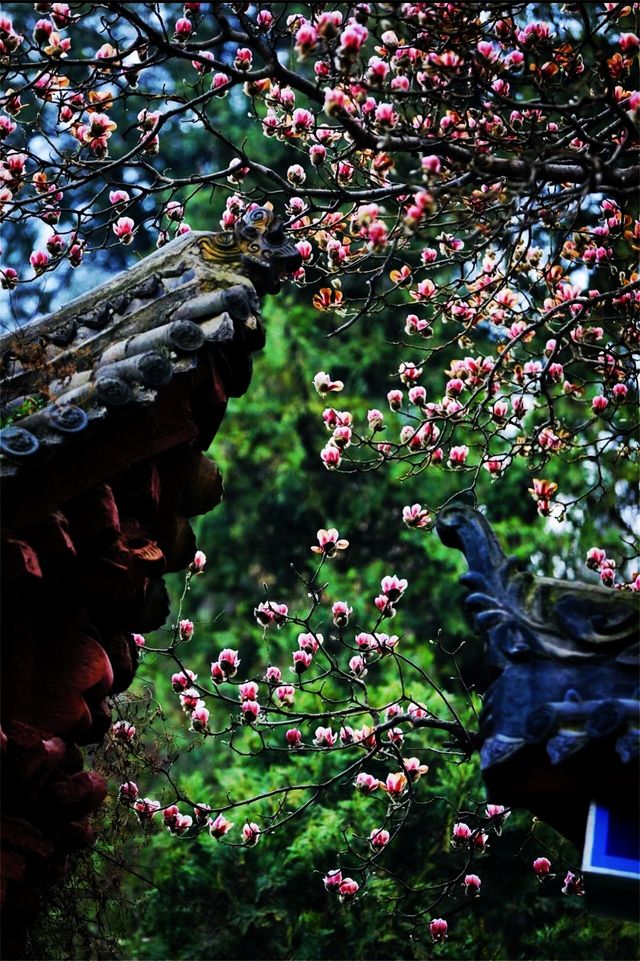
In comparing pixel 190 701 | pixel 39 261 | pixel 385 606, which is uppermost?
pixel 39 261

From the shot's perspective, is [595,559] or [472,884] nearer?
[472,884]

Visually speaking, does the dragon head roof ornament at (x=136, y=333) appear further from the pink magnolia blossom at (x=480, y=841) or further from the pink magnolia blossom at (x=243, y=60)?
the pink magnolia blossom at (x=480, y=841)

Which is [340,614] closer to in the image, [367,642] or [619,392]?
[367,642]

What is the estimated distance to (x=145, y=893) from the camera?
847 centimetres

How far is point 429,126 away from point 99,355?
2566 mm

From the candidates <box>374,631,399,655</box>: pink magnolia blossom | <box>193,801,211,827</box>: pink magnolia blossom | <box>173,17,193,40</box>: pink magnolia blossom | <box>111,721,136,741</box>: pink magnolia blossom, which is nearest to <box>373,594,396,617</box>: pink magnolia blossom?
<box>374,631,399,655</box>: pink magnolia blossom

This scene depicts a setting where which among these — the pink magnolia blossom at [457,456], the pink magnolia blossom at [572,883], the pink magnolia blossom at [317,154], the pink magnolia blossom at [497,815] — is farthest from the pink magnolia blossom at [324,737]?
the pink magnolia blossom at [317,154]

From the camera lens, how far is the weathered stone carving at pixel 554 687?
343 cm

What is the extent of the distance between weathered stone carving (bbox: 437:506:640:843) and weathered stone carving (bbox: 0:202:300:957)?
0.96 metres

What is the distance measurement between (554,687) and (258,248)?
1.77 metres

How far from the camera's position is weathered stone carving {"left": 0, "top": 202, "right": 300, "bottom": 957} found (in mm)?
3598

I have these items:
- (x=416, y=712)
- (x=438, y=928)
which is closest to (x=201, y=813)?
(x=416, y=712)

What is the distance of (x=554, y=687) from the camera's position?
11.8ft

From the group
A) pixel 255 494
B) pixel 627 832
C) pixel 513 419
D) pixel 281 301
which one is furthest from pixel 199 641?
pixel 627 832
